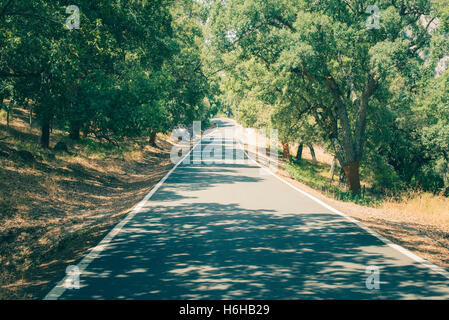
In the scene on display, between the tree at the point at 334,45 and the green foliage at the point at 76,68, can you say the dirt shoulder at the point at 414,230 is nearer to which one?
the green foliage at the point at 76,68

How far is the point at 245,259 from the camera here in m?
6.25

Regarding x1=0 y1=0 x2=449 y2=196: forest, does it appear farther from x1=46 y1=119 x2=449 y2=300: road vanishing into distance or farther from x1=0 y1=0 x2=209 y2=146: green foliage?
x1=46 y1=119 x2=449 y2=300: road vanishing into distance

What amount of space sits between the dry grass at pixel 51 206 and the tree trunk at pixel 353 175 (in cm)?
1046

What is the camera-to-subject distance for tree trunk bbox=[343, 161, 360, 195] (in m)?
21.2

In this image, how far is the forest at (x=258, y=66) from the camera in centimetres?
1173

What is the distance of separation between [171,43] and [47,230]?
14.8 m

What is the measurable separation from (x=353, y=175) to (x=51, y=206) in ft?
49.4

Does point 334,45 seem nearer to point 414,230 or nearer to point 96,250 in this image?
point 414,230

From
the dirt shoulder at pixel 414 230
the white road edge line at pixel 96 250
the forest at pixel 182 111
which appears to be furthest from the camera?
the forest at pixel 182 111

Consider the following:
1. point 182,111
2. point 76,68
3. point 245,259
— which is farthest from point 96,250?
point 182,111

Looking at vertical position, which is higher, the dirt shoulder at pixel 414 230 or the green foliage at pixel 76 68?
the green foliage at pixel 76 68

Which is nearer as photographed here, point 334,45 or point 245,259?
point 245,259

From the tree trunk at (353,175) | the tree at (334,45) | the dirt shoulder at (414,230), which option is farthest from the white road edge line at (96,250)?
the tree trunk at (353,175)
